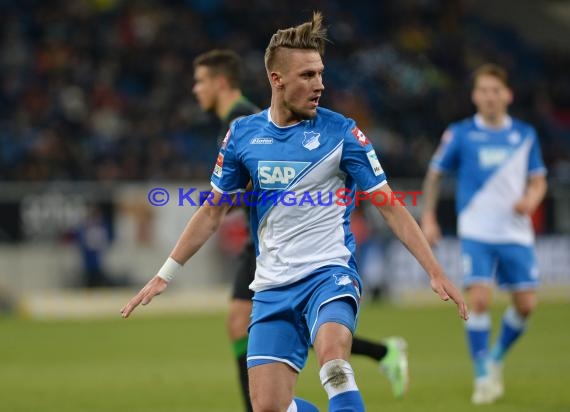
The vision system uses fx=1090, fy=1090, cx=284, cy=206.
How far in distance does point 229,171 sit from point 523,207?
458 centimetres

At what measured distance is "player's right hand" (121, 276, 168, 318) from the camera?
19.7 feet

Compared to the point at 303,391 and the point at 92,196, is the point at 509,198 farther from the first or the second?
the point at 92,196

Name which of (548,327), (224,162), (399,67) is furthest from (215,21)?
(224,162)

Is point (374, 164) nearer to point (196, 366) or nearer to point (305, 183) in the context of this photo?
point (305, 183)

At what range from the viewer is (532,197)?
1013cm

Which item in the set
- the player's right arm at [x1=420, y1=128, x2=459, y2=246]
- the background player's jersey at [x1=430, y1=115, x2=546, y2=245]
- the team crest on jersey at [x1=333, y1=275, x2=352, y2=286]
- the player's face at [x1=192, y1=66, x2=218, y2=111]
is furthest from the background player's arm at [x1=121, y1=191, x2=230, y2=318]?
the background player's jersey at [x1=430, y1=115, x2=546, y2=245]

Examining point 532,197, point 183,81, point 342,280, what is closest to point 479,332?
point 532,197

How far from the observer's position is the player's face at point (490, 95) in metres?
9.96

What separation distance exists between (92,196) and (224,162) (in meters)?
14.2

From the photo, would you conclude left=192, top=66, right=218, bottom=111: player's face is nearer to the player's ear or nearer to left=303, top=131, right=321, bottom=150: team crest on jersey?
the player's ear

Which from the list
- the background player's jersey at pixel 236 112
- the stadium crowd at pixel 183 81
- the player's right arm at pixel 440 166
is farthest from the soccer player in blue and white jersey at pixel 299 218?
the stadium crowd at pixel 183 81

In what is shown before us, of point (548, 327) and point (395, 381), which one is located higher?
point (395, 381)

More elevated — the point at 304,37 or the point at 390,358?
the point at 304,37

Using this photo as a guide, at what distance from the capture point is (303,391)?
10.3 metres
